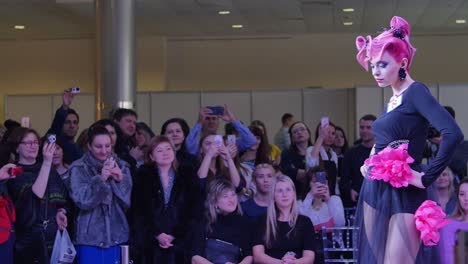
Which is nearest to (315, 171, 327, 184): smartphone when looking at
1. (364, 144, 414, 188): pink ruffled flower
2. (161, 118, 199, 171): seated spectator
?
(161, 118, 199, 171): seated spectator

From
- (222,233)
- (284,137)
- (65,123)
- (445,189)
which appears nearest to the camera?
(222,233)

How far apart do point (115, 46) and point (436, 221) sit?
29.0 feet

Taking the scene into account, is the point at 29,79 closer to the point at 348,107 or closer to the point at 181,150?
the point at 348,107

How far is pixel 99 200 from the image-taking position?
20.0 ft

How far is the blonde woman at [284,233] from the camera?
6055mm

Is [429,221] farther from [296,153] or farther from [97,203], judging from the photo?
[296,153]

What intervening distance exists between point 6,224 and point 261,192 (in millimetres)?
1872

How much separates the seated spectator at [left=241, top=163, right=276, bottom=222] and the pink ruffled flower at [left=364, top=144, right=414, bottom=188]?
9.24 ft

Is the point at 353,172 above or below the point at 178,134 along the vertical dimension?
below

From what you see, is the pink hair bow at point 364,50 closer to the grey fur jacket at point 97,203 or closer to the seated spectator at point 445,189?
the grey fur jacket at point 97,203

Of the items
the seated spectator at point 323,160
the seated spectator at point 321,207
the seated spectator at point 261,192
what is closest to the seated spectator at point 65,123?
the seated spectator at point 261,192

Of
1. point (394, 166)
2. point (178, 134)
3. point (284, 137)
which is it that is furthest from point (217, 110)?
point (284, 137)

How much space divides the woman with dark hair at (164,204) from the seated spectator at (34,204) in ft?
1.90

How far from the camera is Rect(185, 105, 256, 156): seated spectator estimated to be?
7047 mm
